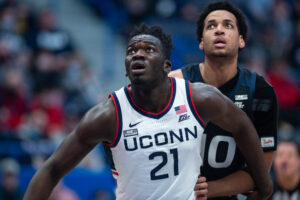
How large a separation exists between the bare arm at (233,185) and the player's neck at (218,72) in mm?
763

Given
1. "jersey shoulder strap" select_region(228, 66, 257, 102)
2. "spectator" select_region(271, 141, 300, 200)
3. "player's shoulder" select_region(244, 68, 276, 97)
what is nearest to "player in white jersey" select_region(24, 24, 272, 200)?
"jersey shoulder strap" select_region(228, 66, 257, 102)

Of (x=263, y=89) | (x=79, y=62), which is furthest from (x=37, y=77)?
(x=263, y=89)

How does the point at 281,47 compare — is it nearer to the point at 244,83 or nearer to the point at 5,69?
the point at 5,69

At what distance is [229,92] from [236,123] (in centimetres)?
62

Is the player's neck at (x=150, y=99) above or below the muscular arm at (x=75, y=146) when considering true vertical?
above

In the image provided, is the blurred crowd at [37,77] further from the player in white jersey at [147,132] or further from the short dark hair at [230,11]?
the player in white jersey at [147,132]

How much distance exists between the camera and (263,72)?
11.8 meters

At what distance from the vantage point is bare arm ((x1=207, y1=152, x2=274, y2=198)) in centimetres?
427

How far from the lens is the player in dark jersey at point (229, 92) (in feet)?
14.3

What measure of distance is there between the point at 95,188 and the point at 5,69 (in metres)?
2.82

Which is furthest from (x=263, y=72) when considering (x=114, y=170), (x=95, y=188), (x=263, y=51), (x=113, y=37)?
(x=114, y=170)

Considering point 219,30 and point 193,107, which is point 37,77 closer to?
point 219,30

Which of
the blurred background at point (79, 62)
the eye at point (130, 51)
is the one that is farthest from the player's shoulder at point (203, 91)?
the blurred background at point (79, 62)

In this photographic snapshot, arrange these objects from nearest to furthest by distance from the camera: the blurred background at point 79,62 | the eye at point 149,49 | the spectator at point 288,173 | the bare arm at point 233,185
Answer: the eye at point 149,49 < the bare arm at point 233,185 < the spectator at point 288,173 < the blurred background at point 79,62
